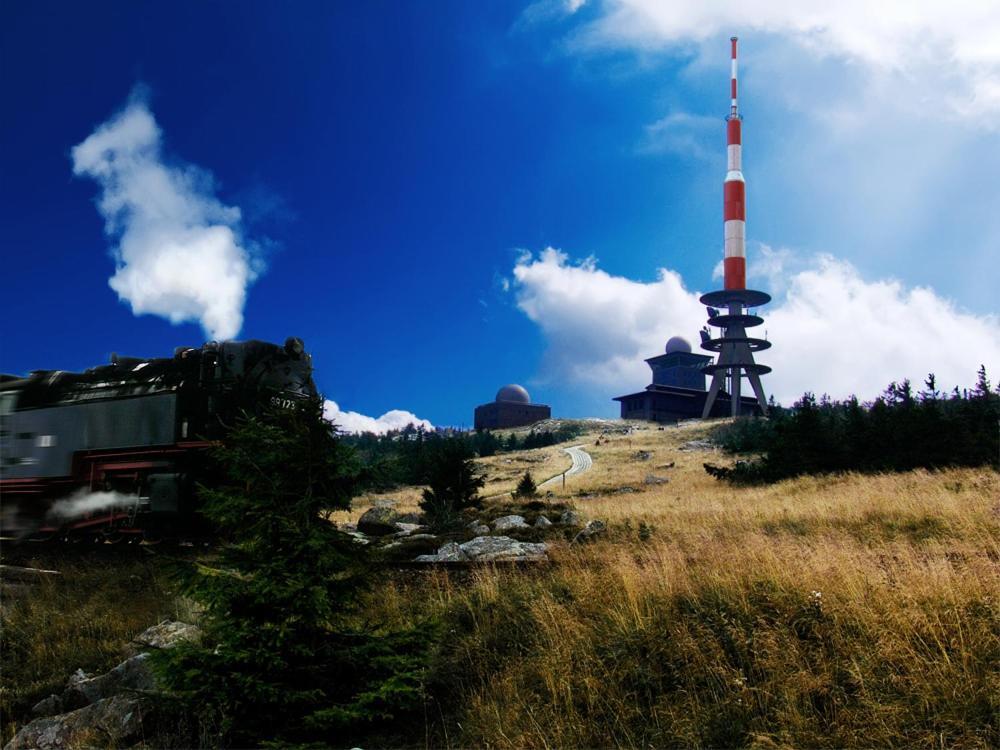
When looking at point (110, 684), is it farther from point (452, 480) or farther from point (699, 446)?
point (699, 446)

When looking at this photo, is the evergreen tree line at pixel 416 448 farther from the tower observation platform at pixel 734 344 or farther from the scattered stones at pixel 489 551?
the tower observation platform at pixel 734 344

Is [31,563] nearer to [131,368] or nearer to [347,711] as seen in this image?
[131,368]

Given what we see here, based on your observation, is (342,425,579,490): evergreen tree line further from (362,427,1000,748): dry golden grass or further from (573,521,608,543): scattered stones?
(573,521,608,543): scattered stones

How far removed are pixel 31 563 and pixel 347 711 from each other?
13142 mm

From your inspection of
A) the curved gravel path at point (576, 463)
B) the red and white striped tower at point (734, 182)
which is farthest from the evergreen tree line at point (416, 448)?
the red and white striped tower at point (734, 182)

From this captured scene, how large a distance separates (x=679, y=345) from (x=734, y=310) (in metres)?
17.8

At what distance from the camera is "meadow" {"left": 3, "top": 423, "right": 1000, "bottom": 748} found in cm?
592

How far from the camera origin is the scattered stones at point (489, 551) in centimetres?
1252

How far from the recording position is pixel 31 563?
1581 centimetres

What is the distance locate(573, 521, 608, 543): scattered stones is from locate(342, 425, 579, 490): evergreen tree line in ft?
12.1

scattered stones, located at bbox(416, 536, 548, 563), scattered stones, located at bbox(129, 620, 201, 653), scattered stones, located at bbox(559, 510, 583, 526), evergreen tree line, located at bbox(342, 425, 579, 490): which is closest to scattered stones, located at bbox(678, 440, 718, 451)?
evergreen tree line, located at bbox(342, 425, 579, 490)

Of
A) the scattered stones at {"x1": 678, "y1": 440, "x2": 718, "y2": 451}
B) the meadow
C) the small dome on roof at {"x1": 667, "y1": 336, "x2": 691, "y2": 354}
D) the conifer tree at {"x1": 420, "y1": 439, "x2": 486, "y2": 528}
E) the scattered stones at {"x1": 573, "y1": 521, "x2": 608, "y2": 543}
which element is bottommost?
the meadow

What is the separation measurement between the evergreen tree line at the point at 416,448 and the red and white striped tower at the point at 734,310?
74.7 feet

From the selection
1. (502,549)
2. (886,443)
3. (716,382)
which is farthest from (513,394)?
(502,549)
